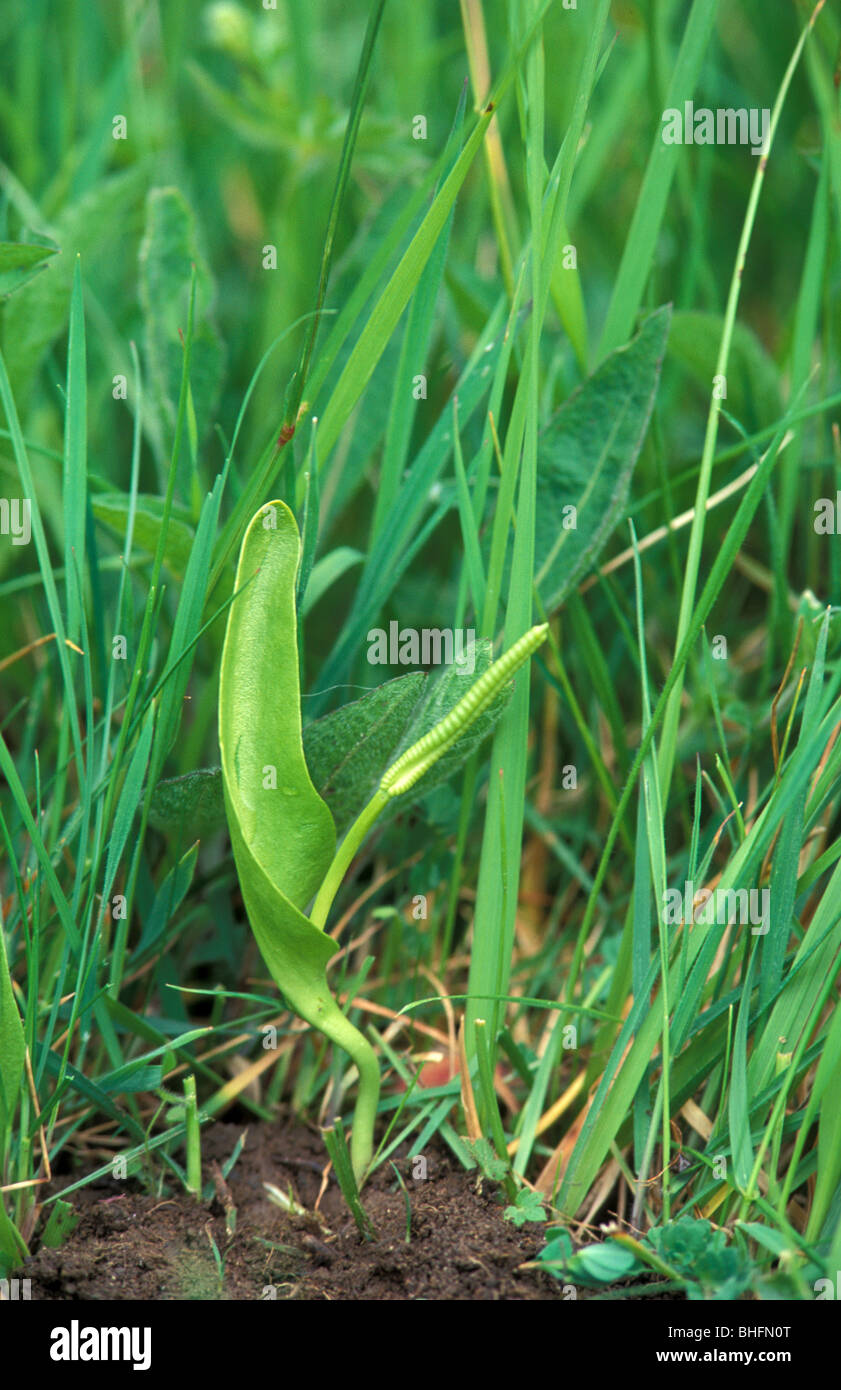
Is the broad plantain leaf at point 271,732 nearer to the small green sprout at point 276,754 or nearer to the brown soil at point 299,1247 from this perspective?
the small green sprout at point 276,754

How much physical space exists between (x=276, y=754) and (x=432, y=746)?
137mm

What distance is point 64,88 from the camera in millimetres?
1873

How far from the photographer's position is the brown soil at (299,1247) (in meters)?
0.92

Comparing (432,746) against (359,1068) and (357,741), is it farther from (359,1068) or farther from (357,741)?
(359,1068)

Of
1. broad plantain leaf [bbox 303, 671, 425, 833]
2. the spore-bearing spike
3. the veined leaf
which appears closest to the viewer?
the spore-bearing spike

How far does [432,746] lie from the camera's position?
930 millimetres

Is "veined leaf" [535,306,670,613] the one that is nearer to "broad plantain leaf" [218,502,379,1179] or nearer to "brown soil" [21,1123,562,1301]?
"broad plantain leaf" [218,502,379,1179]

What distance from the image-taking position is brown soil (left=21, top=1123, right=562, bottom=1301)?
92 cm

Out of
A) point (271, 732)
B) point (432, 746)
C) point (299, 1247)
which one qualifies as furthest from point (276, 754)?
point (299, 1247)

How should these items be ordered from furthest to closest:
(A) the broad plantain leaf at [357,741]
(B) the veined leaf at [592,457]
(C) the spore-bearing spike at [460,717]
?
(B) the veined leaf at [592,457], (A) the broad plantain leaf at [357,741], (C) the spore-bearing spike at [460,717]

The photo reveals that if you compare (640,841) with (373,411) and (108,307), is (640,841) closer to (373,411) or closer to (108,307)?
(373,411)

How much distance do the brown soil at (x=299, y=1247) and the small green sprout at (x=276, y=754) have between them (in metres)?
0.22

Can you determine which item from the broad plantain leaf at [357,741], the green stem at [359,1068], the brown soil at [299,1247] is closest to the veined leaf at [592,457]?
the broad plantain leaf at [357,741]

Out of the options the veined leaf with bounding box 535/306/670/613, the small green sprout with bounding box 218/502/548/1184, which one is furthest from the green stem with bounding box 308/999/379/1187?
the veined leaf with bounding box 535/306/670/613
